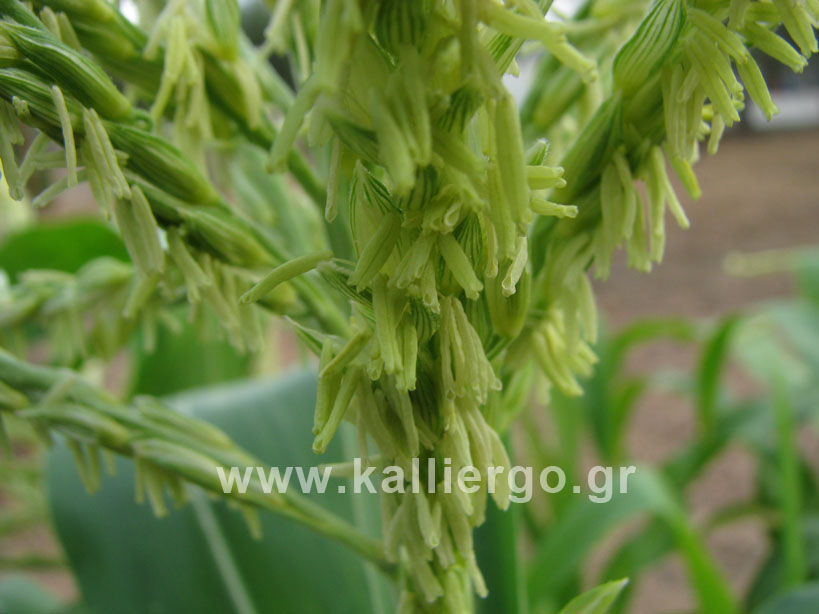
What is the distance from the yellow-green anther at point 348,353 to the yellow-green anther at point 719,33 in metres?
0.20

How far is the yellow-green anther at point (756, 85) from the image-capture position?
34 cm

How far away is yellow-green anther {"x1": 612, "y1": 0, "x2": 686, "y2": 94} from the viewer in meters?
0.34

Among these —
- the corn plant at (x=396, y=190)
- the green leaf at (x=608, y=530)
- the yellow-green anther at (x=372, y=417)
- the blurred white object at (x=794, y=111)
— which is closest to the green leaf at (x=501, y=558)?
the corn plant at (x=396, y=190)

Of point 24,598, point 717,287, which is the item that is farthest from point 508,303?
point 717,287

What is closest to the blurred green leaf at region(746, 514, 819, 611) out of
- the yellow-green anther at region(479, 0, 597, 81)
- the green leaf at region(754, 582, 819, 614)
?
the green leaf at region(754, 582, 819, 614)

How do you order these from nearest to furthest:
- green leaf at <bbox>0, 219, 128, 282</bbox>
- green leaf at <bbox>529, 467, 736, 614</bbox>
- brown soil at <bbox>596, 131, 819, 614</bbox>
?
green leaf at <bbox>529, 467, 736, 614</bbox>, green leaf at <bbox>0, 219, 128, 282</bbox>, brown soil at <bbox>596, 131, 819, 614</bbox>

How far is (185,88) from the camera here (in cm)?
49

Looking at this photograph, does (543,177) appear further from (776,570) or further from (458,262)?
(776,570)

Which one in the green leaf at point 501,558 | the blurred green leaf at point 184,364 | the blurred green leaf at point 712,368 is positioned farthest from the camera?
the blurred green leaf at point 712,368

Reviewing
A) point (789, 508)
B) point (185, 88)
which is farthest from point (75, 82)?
point (789, 508)

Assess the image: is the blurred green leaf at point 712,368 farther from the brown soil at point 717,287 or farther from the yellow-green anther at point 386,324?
the yellow-green anther at point 386,324

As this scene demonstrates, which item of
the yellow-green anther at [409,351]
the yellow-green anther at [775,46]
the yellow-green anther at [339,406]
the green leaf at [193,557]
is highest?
the yellow-green anther at [775,46]

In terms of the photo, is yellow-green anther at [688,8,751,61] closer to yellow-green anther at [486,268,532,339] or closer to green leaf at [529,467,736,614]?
yellow-green anther at [486,268,532,339]

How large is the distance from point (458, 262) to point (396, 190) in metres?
0.05
